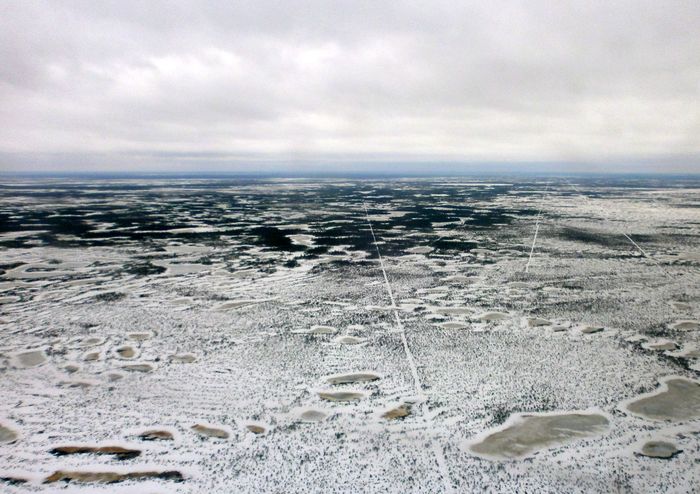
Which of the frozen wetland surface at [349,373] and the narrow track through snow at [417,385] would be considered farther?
the frozen wetland surface at [349,373]

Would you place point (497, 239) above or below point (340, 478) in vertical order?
above

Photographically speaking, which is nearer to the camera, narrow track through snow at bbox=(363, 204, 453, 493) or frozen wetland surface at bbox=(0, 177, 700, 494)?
narrow track through snow at bbox=(363, 204, 453, 493)

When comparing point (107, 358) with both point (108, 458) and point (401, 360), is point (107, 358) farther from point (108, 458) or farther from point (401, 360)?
point (401, 360)

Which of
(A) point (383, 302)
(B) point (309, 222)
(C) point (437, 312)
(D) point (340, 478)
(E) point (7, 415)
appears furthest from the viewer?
(B) point (309, 222)

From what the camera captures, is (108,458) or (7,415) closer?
(108,458)

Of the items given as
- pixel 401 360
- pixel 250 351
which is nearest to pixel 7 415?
pixel 250 351

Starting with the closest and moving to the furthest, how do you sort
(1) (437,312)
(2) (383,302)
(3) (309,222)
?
1. (1) (437,312)
2. (2) (383,302)
3. (3) (309,222)

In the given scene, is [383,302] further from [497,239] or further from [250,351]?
[497,239]

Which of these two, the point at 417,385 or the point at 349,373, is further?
the point at 349,373
